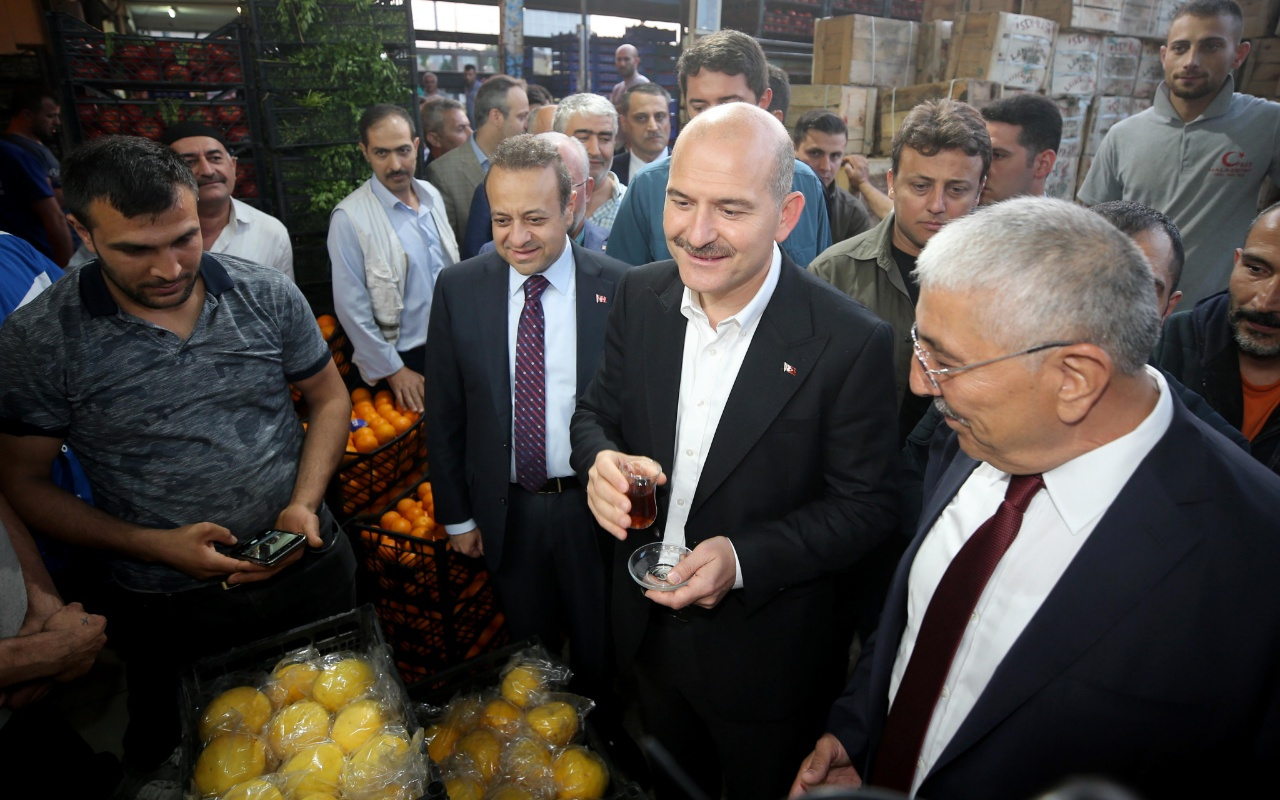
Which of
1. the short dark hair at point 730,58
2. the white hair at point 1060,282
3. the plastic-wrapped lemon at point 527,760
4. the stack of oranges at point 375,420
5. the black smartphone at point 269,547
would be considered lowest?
the stack of oranges at point 375,420

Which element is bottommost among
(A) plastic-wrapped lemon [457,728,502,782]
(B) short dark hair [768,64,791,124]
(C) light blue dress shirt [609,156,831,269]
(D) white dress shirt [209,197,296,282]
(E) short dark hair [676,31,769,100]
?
(A) plastic-wrapped lemon [457,728,502,782]

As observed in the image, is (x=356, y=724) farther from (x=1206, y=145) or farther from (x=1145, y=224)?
(x=1206, y=145)

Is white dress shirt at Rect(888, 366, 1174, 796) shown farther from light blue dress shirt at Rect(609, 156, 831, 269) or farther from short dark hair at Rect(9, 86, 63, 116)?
short dark hair at Rect(9, 86, 63, 116)

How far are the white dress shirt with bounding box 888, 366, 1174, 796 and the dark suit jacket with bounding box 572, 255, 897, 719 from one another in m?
0.26

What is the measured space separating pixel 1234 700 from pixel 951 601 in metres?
0.39

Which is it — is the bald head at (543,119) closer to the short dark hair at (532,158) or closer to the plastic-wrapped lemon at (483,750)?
the short dark hair at (532,158)

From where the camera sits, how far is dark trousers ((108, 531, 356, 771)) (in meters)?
2.04

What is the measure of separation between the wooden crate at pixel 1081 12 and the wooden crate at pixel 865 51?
38.1 inches

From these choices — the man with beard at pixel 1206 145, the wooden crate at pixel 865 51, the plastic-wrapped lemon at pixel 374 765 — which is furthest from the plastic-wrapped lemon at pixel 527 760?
the wooden crate at pixel 865 51

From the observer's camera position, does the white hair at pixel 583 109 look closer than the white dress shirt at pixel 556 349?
No

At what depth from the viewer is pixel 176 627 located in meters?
2.04

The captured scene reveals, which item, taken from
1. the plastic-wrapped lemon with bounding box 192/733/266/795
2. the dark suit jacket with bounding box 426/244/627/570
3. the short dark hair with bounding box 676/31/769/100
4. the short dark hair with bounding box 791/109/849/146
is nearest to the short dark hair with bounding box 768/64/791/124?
the short dark hair with bounding box 791/109/849/146

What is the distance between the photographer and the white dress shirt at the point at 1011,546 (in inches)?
42.3

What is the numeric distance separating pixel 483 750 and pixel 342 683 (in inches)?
13.7
